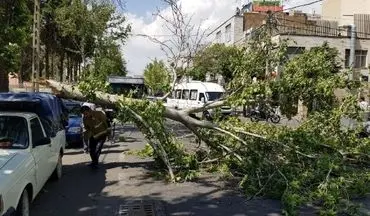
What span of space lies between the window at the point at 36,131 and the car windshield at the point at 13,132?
14 cm

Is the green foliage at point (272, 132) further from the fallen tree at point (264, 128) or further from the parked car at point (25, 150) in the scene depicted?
the parked car at point (25, 150)

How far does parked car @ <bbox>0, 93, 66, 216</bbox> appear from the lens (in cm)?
588

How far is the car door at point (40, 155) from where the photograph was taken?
24.5ft

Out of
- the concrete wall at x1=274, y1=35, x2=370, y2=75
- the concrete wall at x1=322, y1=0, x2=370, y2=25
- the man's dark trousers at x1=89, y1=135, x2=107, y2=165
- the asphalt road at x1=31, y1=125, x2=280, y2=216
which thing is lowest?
the asphalt road at x1=31, y1=125, x2=280, y2=216

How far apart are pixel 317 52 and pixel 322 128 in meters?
1.62

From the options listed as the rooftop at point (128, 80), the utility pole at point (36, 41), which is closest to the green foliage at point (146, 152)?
the utility pole at point (36, 41)

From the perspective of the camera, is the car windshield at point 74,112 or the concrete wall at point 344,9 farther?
the concrete wall at point 344,9

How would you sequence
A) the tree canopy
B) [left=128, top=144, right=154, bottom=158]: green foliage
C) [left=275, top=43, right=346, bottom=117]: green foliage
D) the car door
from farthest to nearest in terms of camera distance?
the tree canopy < [left=128, top=144, right=154, bottom=158]: green foliage < [left=275, top=43, right=346, bottom=117]: green foliage < the car door

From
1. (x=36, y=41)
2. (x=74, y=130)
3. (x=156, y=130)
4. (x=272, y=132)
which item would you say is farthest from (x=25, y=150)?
(x=36, y=41)

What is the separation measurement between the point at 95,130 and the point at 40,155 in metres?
3.64

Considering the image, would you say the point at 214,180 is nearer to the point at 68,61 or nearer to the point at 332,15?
the point at 68,61

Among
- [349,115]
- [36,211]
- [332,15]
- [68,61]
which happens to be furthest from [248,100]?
[332,15]

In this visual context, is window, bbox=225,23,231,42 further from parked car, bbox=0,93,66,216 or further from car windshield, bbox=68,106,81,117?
parked car, bbox=0,93,66,216

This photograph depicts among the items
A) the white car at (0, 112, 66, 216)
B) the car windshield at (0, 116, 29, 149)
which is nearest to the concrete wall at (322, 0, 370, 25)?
the white car at (0, 112, 66, 216)
